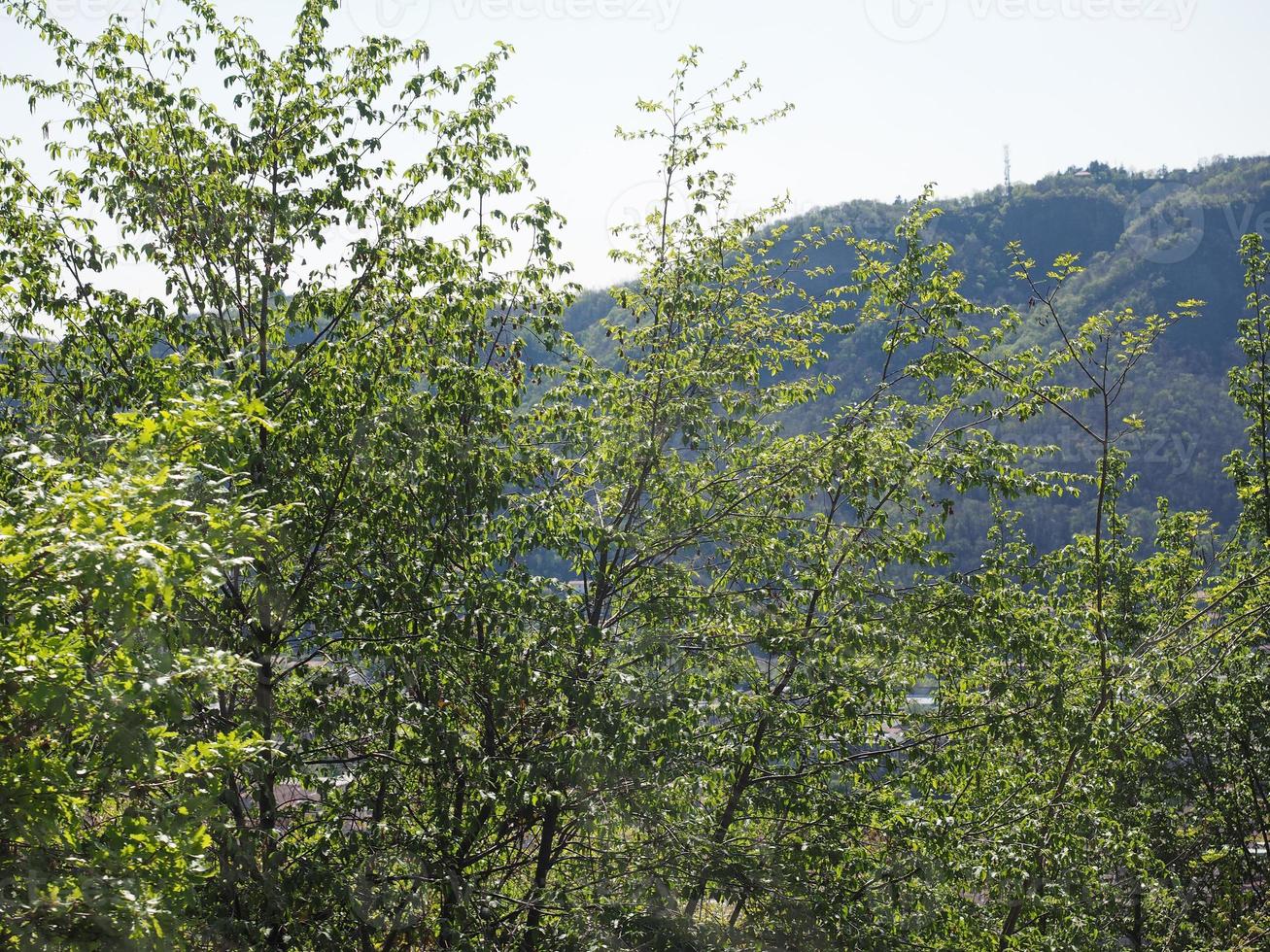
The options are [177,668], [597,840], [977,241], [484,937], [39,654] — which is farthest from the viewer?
[977,241]

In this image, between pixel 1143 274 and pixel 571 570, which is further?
pixel 1143 274

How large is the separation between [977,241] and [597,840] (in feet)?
552

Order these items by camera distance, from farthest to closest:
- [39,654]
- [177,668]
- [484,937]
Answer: [484,937]
[177,668]
[39,654]

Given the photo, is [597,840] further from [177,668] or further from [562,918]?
[177,668]

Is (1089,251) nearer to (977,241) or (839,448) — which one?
(977,241)

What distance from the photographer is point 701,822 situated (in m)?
6.94

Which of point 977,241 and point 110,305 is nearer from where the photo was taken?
point 110,305

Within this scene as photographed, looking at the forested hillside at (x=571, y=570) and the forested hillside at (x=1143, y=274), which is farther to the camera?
the forested hillside at (x=1143, y=274)

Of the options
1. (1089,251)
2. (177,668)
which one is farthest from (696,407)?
(1089,251)

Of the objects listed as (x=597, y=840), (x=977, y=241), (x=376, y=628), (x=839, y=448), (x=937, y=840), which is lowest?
(x=937, y=840)

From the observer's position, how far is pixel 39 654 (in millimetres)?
3283

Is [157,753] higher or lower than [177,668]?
lower

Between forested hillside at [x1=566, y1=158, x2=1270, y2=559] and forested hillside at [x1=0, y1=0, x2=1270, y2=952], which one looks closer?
forested hillside at [x1=0, y1=0, x2=1270, y2=952]

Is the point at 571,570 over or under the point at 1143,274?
under
